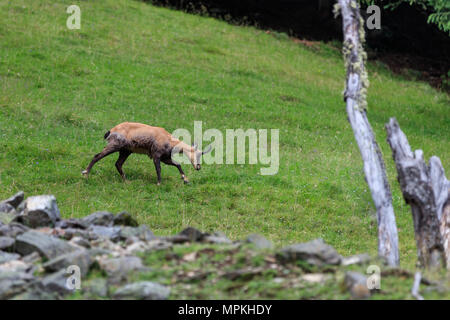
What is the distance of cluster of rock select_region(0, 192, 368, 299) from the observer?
7.05 meters

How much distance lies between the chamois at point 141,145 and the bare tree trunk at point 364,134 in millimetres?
7819

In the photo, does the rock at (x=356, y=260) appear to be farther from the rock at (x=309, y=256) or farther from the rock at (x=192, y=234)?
the rock at (x=192, y=234)

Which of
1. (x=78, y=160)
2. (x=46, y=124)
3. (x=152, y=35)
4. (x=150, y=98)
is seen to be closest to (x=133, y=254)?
(x=78, y=160)

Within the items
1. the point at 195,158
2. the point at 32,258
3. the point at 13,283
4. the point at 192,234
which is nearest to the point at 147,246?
the point at 192,234

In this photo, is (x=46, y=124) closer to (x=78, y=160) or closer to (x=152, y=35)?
(x=78, y=160)

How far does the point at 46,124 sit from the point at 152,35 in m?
11.8

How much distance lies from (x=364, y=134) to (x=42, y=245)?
214 inches

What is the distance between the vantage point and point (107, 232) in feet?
30.6

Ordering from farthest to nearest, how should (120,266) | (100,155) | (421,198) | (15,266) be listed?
1. (100,155)
2. (421,198)
3. (15,266)
4. (120,266)

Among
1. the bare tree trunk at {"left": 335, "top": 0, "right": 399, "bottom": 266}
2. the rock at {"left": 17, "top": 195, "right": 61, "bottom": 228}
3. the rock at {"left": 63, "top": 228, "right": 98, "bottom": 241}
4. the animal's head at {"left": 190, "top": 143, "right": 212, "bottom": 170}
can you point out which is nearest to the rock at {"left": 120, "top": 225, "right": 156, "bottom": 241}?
the rock at {"left": 63, "top": 228, "right": 98, "bottom": 241}

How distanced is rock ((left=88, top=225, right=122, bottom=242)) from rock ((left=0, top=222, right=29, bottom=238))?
1.06 meters

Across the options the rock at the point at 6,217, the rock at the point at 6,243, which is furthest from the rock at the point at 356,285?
the rock at the point at 6,217

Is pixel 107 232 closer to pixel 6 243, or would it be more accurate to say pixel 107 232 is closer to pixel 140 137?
pixel 6 243

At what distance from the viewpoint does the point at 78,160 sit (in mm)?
17547
